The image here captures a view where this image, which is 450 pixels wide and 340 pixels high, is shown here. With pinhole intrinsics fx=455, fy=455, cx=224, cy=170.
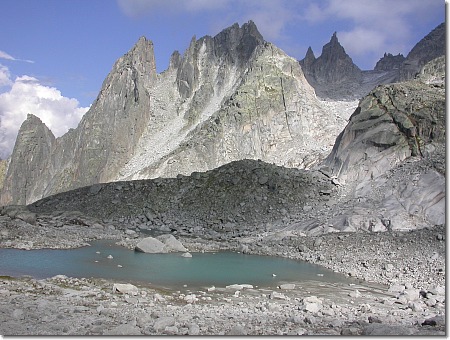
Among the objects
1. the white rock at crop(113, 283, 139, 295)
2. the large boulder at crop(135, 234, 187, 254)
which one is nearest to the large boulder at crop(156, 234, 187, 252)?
the large boulder at crop(135, 234, 187, 254)

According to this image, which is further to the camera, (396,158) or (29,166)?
(29,166)

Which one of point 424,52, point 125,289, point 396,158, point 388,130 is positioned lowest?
point 125,289

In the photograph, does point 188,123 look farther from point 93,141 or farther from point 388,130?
point 388,130

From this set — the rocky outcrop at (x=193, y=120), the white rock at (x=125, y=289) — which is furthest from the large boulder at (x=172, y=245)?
the rocky outcrop at (x=193, y=120)

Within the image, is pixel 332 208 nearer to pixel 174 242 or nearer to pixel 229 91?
pixel 174 242

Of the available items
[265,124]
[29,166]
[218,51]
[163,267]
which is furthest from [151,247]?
[29,166]

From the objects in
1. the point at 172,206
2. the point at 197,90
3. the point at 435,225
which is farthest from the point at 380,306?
the point at 197,90
